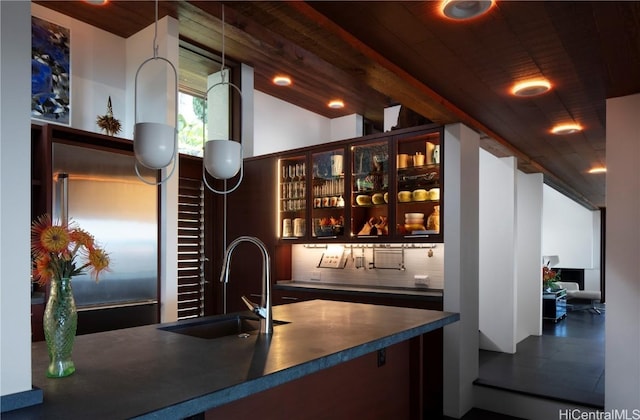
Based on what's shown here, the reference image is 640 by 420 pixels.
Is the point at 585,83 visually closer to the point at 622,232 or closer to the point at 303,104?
the point at 622,232

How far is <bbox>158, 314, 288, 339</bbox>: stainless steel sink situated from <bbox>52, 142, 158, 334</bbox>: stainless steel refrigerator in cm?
157

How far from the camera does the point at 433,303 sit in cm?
402

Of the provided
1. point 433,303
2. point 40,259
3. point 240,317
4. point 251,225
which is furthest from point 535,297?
point 40,259

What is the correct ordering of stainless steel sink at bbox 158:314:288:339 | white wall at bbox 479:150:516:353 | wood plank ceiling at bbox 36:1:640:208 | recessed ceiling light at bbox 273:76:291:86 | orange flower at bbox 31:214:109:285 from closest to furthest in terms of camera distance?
1. orange flower at bbox 31:214:109:285
2. wood plank ceiling at bbox 36:1:640:208
3. stainless steel sink at bbox 158:314:288:339
4. white wall at bbox 479:150:516:353
5. recessed ceiling light at bbox 273:76:291:86

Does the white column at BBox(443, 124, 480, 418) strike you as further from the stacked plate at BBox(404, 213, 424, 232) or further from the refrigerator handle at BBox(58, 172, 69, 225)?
the refrigerator handle at BBox(58, 172, 69, 225)

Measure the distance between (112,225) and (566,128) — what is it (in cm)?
403

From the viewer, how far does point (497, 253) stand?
5520 mm

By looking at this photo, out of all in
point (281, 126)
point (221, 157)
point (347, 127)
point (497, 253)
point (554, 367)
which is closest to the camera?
point (221, 157)

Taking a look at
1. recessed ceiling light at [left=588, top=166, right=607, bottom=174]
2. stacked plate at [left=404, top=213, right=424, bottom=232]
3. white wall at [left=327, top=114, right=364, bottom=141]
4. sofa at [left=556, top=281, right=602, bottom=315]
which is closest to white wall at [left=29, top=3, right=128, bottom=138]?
stacked plate at [left=404, top=213, right=424, bottom=232]

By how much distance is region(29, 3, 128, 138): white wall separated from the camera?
13.5ft

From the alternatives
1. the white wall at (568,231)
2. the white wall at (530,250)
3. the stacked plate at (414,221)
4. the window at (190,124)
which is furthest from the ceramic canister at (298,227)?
the white wall at (568,231)

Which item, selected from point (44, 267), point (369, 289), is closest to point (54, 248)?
point (44, 267)

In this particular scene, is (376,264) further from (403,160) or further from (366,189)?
(403,160)

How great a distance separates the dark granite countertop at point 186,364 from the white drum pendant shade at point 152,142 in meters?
0.80
